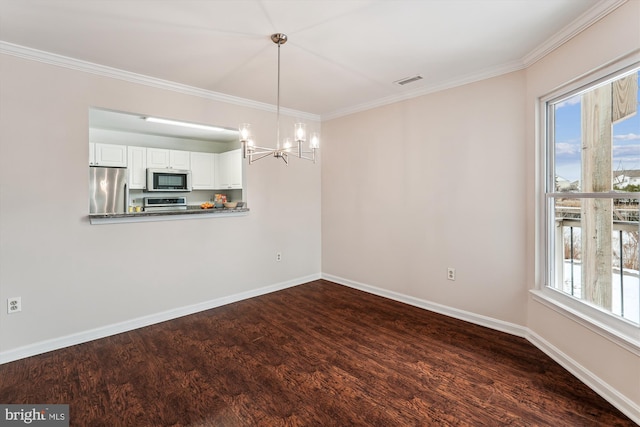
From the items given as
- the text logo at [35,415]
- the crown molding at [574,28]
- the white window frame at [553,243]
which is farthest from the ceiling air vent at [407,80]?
the text logo at [35,415]

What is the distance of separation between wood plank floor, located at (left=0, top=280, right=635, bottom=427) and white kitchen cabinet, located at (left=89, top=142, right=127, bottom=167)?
3.43 metres

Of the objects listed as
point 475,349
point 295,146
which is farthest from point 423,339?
point 295,146

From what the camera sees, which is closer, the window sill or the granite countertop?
the window sill

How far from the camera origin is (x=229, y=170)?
611 centimetres

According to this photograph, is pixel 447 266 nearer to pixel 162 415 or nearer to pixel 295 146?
pixel 295 146

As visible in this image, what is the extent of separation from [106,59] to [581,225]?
432cm

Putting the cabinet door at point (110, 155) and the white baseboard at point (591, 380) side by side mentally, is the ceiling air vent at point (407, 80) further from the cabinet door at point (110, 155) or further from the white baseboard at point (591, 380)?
the cabinet door at point (110, 155)

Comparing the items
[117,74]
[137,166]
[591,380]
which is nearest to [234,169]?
[137,166]

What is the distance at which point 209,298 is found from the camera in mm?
3779

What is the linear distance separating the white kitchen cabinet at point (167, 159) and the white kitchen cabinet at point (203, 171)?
5.3 inches

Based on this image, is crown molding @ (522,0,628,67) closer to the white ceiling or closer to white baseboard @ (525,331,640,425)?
the white ceiling

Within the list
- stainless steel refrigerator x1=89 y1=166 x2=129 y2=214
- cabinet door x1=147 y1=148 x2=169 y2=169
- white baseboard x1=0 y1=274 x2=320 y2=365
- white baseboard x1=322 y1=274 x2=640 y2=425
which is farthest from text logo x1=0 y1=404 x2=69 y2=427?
cabinet door x1=147 y1=148 x2=169 y2=169

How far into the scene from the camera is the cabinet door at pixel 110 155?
5.16m

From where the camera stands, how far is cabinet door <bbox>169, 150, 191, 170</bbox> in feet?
19.4
